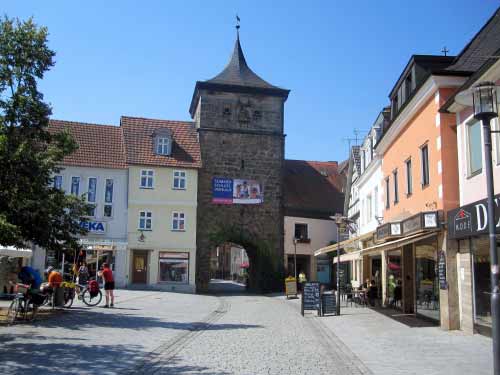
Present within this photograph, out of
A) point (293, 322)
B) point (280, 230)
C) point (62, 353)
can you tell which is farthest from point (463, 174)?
point (280, 230)

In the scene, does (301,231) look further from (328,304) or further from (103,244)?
(328,304)

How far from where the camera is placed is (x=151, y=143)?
135 feet

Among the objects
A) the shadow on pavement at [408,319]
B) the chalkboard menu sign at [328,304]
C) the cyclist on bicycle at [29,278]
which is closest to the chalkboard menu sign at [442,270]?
the shadow on pavement at [408,319]

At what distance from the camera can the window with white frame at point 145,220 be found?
128ft

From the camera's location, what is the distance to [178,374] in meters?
8.92

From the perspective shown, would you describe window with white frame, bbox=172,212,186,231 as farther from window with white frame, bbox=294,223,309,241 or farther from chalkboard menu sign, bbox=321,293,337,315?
chalkboard menu sign, bbox=321,293,337,315

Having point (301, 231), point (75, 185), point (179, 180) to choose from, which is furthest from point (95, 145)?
point (301, 231)

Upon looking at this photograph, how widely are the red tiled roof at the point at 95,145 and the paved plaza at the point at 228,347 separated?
21.3m

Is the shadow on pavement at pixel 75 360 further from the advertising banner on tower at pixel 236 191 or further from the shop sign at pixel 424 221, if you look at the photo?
the advertising banner on tower at pixel 236 191

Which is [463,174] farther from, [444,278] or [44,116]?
[44,116]

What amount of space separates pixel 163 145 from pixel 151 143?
0.93 metres

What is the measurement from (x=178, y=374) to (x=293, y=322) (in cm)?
1032

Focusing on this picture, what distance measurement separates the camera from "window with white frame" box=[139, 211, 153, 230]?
39094 mm

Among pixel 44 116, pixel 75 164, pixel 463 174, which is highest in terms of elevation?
pixel 75 164
